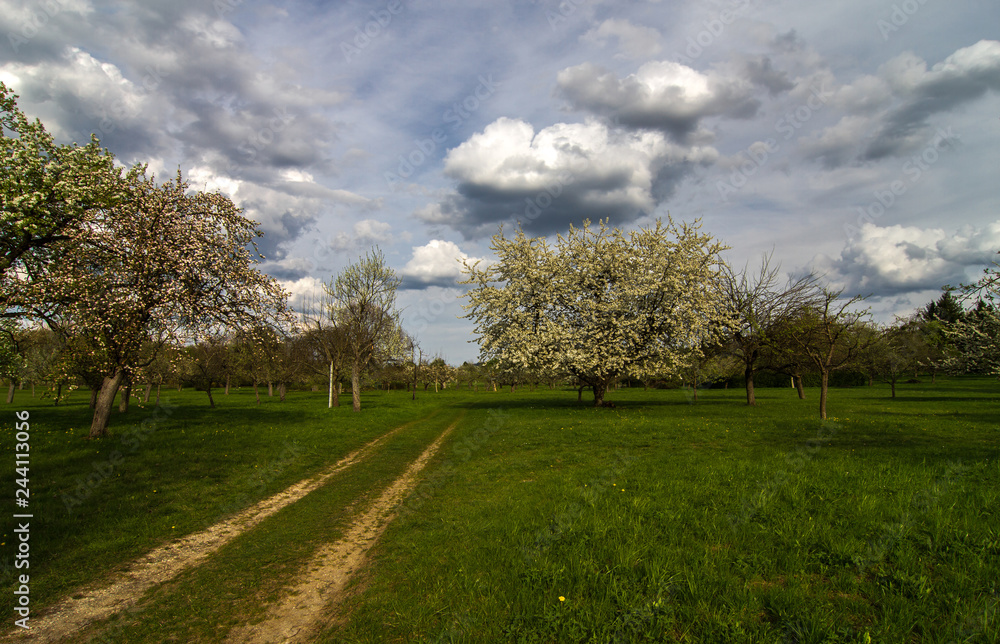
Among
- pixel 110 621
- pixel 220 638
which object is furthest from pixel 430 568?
pixel 110 621

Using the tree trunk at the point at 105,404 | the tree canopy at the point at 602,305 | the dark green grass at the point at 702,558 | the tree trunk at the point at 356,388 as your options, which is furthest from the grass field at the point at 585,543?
the tree trunk at the point at 356,388

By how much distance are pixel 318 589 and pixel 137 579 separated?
2.80 meters

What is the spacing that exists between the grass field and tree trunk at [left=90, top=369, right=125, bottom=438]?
282cm

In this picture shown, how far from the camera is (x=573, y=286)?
29.0 metres

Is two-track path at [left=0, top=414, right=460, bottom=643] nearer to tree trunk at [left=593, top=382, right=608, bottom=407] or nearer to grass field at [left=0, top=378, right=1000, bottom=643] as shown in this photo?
grass field at [left=0, top=378, right=1000, bottom=643]

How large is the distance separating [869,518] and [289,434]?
19.7 m

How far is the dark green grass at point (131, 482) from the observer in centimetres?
698

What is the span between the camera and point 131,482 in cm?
1105

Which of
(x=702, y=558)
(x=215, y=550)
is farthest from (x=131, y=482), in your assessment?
(x=702, y=558)

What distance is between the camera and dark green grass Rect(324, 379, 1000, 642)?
456 centimetres

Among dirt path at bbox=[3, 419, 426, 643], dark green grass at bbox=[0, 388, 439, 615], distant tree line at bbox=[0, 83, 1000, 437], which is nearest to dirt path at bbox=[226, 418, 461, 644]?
dirt path at bbox=[3, 419, 426, 643]

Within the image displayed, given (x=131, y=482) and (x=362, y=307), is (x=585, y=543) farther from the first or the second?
(x=362, y=307)

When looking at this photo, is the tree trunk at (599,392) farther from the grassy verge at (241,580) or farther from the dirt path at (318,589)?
the dirt path at (318,589)

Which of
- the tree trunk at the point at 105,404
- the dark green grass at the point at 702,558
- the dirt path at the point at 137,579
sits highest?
the tree trunk at the point at 105,404
